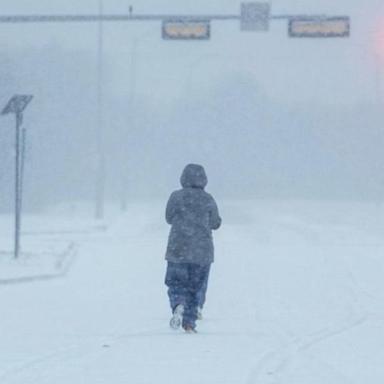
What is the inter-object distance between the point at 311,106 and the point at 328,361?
A: 88619mm

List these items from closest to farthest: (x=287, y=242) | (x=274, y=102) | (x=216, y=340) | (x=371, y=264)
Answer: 1. (x=216, y=340)
2. (x=371, y=264)
3. (x=287, y=242)
4. (x=274, y=102)

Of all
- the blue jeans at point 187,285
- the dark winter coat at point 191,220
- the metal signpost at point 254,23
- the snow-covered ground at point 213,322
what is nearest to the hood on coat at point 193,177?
the dark winter coat at point 191,220

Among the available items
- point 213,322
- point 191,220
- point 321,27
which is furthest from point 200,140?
point 191,220

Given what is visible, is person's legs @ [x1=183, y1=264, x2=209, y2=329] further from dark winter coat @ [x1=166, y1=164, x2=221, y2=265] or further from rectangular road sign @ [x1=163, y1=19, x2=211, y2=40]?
rectangular road sign @ [x1=163, y1=19, x2=211, y2=40]

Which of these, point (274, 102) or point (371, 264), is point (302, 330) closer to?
point (371, 264)

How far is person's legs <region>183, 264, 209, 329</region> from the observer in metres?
12.5

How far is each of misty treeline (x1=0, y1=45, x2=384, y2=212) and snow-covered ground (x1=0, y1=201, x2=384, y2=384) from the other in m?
48.5

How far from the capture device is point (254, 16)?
23.7m

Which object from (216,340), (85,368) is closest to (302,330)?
(216,340)

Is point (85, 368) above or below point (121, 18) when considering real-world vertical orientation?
below

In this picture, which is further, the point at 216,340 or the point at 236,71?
the point at 236,71

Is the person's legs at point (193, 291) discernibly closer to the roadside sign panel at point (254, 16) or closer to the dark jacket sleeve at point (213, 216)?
the dark jacket sleeve at point (213, 216)

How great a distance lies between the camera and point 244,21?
77.8ft

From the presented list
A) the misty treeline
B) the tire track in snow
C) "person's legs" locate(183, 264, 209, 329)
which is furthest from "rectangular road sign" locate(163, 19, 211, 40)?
the misty treeline
